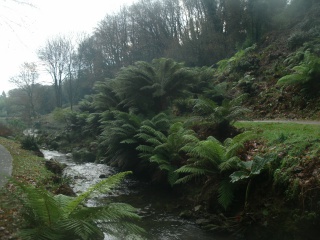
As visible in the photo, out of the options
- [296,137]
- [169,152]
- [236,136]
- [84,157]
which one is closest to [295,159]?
[296,137]

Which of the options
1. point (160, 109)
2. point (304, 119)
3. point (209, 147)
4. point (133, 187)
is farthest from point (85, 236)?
point (160, 109)

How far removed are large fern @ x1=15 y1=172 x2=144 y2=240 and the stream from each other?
4.14ft

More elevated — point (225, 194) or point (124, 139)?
point (124, 139)

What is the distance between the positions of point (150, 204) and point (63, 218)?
407 centimetres

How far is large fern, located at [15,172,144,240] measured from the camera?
3844 millimetres

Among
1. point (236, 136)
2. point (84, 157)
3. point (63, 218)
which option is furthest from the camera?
point (84, 157)

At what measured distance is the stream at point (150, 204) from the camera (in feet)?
19.6

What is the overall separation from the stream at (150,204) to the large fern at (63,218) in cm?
126

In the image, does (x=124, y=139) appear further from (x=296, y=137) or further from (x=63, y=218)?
(x=63, y=218)

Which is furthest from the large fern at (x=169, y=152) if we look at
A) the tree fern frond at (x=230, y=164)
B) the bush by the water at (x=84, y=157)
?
the bush by the water at (x=84, y=157)

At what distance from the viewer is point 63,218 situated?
13.6 ft

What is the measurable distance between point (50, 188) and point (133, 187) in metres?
2.91

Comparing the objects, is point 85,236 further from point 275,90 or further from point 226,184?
point 275,90

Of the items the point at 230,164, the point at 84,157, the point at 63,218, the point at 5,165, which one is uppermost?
the point at 5,165
